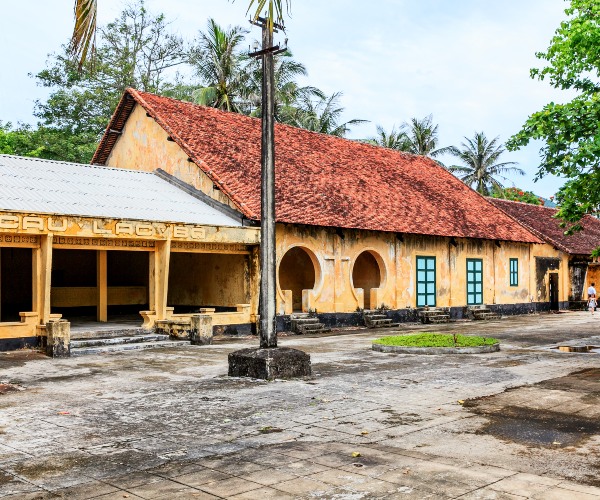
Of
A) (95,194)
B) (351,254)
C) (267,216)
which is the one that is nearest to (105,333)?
(95,194)

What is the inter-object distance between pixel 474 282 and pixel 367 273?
4148mm

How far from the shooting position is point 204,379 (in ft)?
32.7

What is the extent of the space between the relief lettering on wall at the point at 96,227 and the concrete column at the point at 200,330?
184cm

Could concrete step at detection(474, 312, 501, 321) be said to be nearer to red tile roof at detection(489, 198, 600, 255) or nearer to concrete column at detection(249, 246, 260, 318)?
red tile roof at detection(489, 198, 600, 255)

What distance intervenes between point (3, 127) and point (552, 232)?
82.3ft

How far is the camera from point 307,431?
6648mm

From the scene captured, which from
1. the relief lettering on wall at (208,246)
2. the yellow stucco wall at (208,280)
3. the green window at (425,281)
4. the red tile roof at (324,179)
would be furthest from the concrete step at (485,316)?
the relief lettering on wall at (208,246)

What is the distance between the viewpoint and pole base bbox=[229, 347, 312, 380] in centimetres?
970

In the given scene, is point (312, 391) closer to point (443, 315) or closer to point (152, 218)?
point (152, 218)

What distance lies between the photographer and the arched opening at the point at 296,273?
22969 millimetres

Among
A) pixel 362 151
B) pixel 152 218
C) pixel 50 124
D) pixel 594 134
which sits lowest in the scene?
pixel 152 218

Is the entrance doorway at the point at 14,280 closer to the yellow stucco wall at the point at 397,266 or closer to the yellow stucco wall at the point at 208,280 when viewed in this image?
the yellow stucco wall at the point at 208,280

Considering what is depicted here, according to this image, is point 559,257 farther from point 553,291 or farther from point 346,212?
point 346,212

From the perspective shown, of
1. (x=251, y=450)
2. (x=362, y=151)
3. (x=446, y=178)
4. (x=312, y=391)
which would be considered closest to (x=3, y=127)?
(x=362, y=151)
